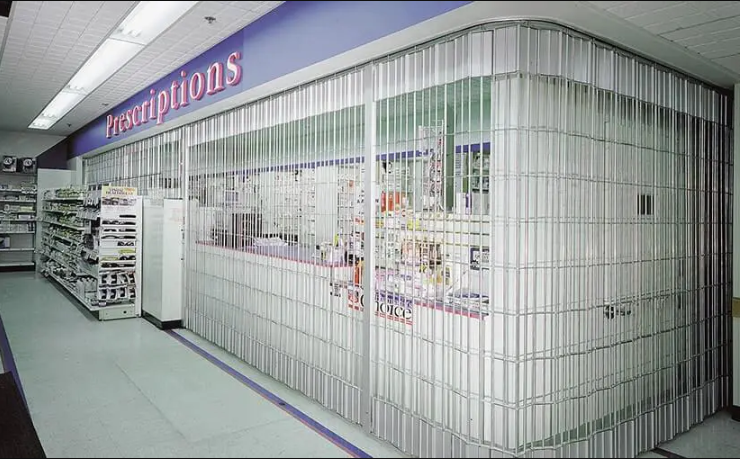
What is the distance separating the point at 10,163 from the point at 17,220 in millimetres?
1305

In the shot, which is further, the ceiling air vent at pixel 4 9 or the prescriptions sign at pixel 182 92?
the prescriptions sign at pixel 182 92

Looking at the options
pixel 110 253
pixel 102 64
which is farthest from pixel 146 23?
pixel 110 253

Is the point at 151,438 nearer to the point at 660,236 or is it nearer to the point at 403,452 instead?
the point at 403,452

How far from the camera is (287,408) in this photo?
434cm

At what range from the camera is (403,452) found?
3.62 metres

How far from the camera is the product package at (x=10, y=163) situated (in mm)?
12094

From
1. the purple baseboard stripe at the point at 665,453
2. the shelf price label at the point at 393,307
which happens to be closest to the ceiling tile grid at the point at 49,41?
the shelf price label at the point at 393,307

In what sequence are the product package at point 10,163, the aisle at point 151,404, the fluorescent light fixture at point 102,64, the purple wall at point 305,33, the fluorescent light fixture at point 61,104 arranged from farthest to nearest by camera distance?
the product package at point 10,163 → the fluorescent light fixture at point 61,104 → the fluorescent light fixture at point 102,64 → the aisle at point 151,404 → the purple wall at point 305,33

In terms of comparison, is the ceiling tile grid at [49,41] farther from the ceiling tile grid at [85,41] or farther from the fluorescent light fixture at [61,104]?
the fluorescent light fixture at [61,104]

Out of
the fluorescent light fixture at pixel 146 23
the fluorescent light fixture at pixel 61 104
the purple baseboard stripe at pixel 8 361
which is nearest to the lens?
the fluorescent light fixture at pixel 146 23

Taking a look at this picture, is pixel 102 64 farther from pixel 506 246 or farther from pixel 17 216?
pixel 17 216

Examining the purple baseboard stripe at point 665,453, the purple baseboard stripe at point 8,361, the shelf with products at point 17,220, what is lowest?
the purple baseboard stripe at point 665,453

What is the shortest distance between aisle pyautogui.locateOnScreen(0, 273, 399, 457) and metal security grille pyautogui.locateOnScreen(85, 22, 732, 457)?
42 centimetres

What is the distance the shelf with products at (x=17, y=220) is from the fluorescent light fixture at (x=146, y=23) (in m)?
9.34
